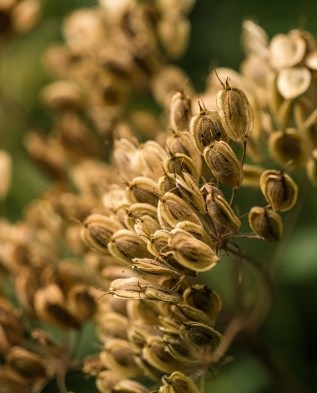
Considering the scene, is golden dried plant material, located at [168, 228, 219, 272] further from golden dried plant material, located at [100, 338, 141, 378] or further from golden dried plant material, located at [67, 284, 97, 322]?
golden dried plant material, located at [67, 284, 97, 322]

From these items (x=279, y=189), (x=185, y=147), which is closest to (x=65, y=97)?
(x=185, y=147)

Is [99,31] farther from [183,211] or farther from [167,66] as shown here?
[183,211]

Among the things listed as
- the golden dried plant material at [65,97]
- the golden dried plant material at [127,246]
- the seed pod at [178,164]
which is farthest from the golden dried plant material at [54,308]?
the golden dried plant material at [65,97]

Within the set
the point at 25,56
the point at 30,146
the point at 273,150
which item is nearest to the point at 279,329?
the point at 273,150

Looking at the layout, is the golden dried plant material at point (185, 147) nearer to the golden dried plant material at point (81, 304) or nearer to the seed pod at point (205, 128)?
the seed pod at point (205, 128)

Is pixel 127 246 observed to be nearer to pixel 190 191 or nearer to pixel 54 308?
pixel 190 191

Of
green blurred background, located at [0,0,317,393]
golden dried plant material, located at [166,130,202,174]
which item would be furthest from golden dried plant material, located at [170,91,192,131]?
green blurred background, located at [0,0,317,393]
